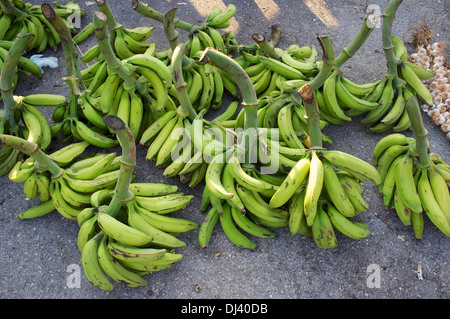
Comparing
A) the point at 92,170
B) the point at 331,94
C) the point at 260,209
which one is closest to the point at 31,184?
the point at 92,170

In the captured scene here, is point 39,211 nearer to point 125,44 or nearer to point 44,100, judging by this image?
point 44,100

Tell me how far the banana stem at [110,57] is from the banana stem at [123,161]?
1.89 feet

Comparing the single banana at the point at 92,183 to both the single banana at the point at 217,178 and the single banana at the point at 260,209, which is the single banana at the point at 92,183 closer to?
the single banana at the point at 217,178

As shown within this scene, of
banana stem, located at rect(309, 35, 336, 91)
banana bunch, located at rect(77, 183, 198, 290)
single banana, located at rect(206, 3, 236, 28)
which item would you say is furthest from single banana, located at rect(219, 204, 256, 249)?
single banana, located at rect(206, 3, 236, 28)

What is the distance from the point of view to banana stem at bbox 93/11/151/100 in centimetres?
168

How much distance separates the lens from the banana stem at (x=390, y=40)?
76.7 inches

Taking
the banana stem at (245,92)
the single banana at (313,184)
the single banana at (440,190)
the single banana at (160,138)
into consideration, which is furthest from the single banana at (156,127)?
the single banana at (440,190)

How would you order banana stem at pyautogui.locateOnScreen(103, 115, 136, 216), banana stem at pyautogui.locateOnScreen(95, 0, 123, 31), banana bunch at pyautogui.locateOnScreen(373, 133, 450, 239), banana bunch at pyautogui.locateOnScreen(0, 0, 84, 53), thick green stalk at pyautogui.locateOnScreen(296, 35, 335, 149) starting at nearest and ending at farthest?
1. banana stem at pyautogui.locateOnScreen(103, 115, 136, 216)
2. thick green stalk at pyautogui.locateOnScreen(296, 35, 335, 149)
3. banana bunch at pyautogui.locateOnScreen(373, 133, 450, 239)
4. banana stem at pyautogui.locateOnScreen(95, 0, 123, 31)
5. banana bunch at pyautogui.locateOnScreen(0, 0, 84, 53)

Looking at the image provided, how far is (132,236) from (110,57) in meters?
0.89

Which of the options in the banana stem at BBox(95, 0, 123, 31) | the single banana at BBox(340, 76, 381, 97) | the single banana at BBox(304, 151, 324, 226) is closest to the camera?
the single banana at BBox(304, 151, 324, 226)

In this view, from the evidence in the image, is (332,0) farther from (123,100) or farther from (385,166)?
(123,100)

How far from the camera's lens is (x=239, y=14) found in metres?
3.23

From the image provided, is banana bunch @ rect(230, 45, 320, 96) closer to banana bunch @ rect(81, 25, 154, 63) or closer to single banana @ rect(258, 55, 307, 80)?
single banana @ rect(258, 55, 307, 80)

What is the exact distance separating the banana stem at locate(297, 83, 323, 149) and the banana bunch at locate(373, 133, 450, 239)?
1.62 feet
